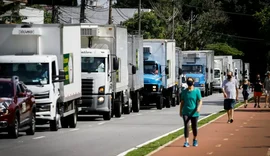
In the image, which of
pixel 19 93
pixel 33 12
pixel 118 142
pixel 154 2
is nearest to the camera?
pixel 118 142

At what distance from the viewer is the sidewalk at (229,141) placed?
1934 cm

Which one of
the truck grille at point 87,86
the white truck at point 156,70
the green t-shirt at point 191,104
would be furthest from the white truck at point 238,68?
the green t-shirt at point 191,104

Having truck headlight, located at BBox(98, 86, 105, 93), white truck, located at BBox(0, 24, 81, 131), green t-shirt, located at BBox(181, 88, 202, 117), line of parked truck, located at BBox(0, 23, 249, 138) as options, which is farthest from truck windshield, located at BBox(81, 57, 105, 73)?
green t-shirt, located at BBox(181, 88, 202, 117)

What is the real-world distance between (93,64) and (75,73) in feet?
15.0

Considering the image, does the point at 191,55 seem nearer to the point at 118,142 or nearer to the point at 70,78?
the point at 70,78

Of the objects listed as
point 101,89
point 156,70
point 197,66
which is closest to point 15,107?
point 101,89

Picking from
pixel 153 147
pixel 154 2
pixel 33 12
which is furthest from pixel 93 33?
pixel 154 2

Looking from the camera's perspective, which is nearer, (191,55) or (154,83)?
(154,83)

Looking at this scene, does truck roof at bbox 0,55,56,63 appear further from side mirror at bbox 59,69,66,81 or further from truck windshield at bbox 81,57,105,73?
truck windshield at bbox 81,57,105,73

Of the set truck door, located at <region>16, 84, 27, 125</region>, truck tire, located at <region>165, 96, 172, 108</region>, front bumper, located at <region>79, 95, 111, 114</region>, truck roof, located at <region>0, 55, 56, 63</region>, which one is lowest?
truck tire, located at <region>165, 96, 172, 108</region>

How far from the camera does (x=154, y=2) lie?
99.0 metres

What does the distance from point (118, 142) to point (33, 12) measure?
5521cm

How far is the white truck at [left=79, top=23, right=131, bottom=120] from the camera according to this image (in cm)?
3419

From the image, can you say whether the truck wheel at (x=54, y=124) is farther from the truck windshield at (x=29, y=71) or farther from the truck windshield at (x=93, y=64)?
the truck windshield at (x=93, y=64)
